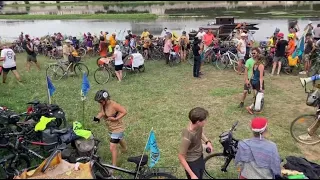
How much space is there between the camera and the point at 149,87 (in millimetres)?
12672

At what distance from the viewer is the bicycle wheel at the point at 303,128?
7.71 metres

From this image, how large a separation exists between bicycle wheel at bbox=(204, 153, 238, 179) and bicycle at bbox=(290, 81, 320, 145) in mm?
2345

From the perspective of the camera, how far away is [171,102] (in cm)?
1085

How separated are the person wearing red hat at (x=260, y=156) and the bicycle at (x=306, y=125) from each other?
12.7 feet

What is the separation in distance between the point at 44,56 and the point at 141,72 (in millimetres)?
9653

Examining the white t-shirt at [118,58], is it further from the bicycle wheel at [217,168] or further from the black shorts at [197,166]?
the black shorts at [197,166]

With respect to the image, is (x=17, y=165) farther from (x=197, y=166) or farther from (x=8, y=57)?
(x=8, y=57)

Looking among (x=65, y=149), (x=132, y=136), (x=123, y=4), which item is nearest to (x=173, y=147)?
(x=132, y=136)

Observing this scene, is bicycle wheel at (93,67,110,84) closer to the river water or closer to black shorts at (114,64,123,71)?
black shorts at (114,64,123,71)

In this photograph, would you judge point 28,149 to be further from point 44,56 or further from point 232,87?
point 44,56

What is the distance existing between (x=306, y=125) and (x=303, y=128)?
0.64 feet

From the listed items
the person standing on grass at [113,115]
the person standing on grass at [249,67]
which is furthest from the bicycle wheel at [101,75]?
the person standing on grass at [113,115]

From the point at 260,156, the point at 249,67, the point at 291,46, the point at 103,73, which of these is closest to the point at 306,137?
the point at 249,67

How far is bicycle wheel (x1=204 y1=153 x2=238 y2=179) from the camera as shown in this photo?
600 centimetres
